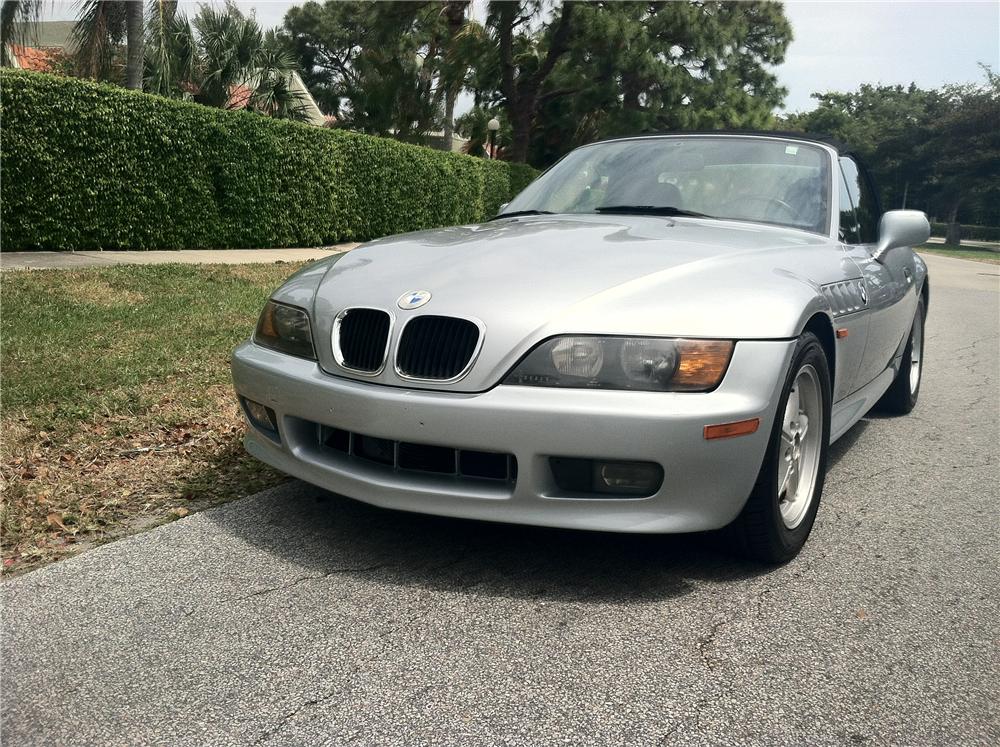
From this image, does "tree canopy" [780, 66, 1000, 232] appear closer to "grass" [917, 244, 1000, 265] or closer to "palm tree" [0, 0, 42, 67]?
"grass" [917, 244, 1000, 265]

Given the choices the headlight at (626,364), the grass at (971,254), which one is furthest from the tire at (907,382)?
the grass at (971,254)

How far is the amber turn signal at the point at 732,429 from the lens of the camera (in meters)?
2.69

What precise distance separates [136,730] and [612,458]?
1.35 m

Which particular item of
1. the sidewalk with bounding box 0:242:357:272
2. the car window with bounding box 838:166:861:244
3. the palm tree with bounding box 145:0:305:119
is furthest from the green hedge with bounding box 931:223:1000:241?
the car window with bounding box 838:166:861:244

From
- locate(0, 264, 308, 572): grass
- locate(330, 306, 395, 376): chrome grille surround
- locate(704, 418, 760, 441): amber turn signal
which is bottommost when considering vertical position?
locate(0, 264, 308, 572): grass

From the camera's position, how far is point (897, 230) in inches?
172

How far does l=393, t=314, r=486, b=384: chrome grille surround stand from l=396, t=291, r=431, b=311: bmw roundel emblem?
0.05 meters

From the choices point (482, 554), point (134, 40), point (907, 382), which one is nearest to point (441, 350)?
point (482, 554)

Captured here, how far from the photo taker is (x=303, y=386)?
3.04 m

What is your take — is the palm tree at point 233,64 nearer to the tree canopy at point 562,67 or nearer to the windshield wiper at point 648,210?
the tree canopy at point 562,67

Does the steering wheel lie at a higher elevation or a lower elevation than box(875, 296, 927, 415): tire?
higher

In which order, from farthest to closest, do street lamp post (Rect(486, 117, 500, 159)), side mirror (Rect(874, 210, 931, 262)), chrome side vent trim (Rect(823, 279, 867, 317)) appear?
street lamp post (Rect(486, 117, 500, 159)) → side mirror (Rect(874, 210, 931, 262)) → chrome side vent trim (Rect(823, 279, 867, 317))

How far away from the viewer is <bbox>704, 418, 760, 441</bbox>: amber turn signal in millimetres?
2691

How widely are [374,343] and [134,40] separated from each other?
48.9 feet
